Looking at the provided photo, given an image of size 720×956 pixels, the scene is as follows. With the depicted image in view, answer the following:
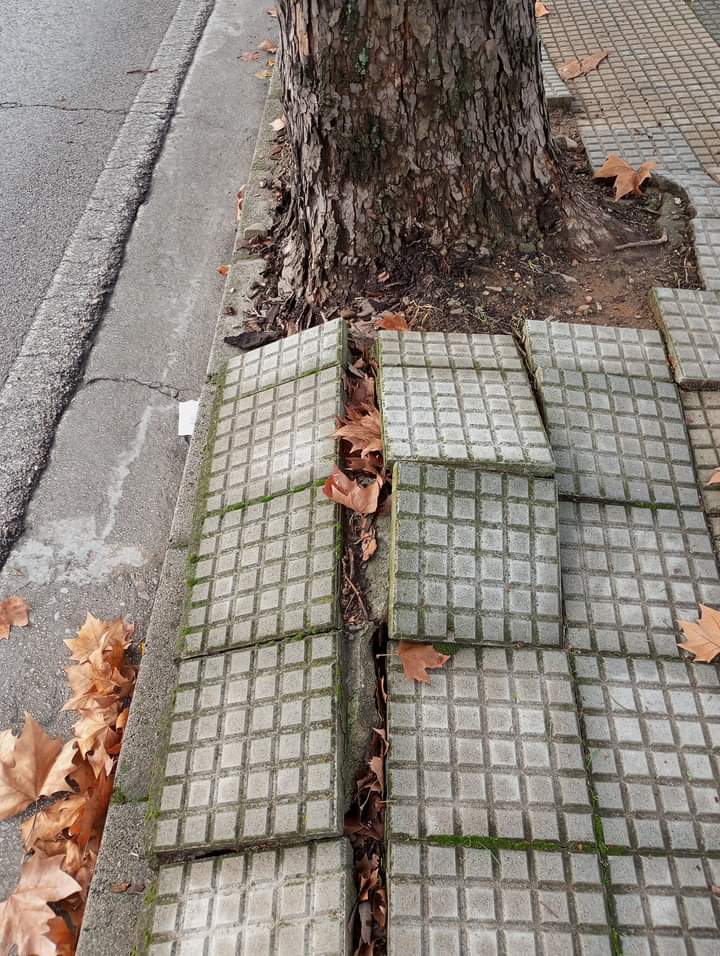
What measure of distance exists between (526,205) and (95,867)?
8.82 ft

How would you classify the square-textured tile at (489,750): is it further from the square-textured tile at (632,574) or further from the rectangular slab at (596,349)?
the rectangular slab at (596,349)

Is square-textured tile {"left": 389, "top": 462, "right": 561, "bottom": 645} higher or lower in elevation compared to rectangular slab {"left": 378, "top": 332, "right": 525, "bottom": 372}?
lower

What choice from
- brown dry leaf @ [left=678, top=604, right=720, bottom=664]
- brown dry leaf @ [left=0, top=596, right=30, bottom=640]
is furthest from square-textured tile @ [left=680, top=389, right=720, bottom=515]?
brown dry leaf @ [left=0, top=596, right=30, bottom=640]

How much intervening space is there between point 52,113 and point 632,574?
4987 millimetres

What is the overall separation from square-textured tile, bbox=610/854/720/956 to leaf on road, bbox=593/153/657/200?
2.77 metres

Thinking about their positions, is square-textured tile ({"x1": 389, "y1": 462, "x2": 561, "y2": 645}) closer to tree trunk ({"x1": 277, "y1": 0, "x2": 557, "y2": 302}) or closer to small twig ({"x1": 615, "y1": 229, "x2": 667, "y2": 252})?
tree trunk ({"x1": 277, "y1": 0, "x2": 557, "y2": 302})

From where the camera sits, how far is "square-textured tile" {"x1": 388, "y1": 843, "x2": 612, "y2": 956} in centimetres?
165

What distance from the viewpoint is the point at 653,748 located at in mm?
1938

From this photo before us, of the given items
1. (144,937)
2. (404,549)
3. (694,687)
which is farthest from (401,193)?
(144,937)

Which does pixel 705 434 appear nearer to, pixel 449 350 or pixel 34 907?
pixel 449 350

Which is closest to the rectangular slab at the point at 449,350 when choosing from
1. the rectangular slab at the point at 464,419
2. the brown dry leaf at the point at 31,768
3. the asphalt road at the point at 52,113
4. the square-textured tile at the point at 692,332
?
the rectangular slab at the point at 464,419

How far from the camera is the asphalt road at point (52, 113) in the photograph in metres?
4.09

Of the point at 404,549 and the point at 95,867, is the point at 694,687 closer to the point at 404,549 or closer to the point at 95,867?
the point at 404,549

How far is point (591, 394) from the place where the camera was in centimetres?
256
